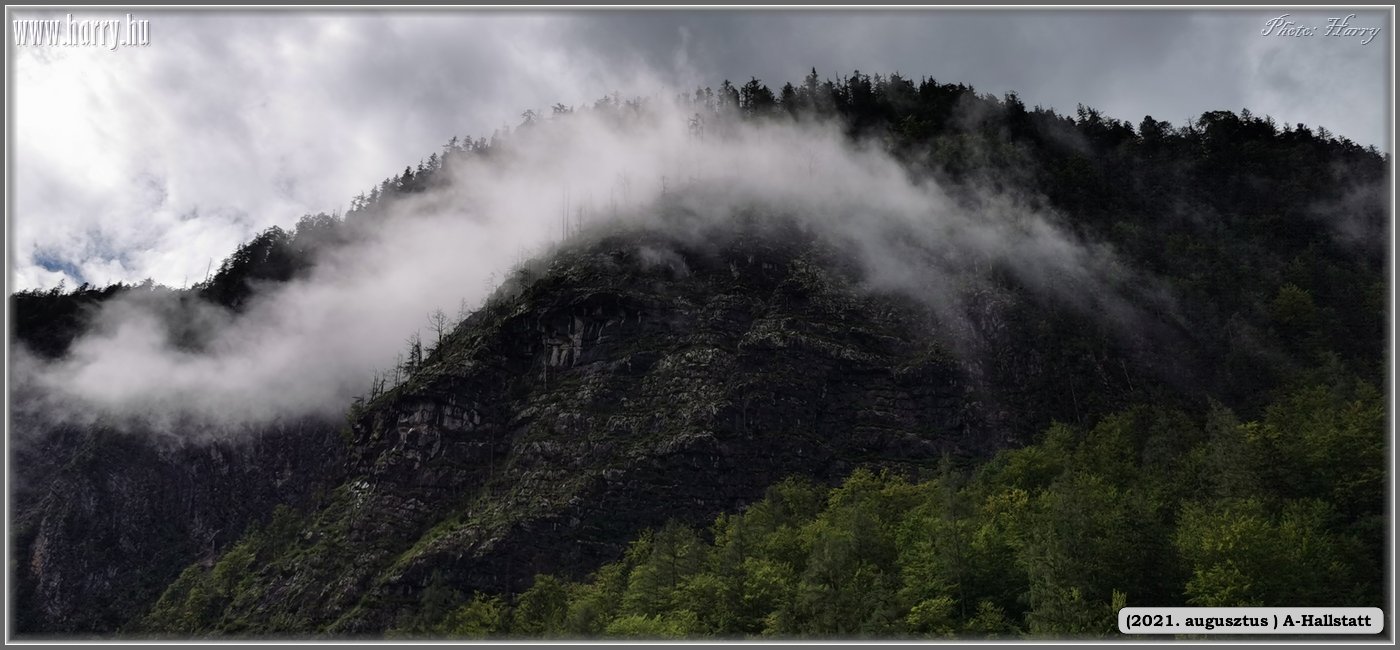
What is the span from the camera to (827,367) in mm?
119688

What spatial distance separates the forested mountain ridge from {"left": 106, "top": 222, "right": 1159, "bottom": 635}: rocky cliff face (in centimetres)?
38

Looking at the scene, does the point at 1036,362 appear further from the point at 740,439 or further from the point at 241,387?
the point at 241,387

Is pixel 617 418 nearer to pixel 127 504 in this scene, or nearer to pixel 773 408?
pixel 773 408

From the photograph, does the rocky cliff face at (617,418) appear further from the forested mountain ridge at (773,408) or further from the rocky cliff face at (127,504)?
the rocky cliff face at (127,504)

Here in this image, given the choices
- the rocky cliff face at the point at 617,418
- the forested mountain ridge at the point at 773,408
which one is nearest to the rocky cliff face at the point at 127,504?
the forested mountain ridge at the point at 773,408

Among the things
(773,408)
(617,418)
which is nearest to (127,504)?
(617,418)

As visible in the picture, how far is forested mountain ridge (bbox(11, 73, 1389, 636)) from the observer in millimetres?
88312

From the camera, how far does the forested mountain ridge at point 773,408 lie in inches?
3477

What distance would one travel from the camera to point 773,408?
114m

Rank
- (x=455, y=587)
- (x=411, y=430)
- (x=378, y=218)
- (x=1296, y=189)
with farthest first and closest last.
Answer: (x=378, y=218)
(x=1296, y=189)
(x=411, y=430)
(x=455, y=587)

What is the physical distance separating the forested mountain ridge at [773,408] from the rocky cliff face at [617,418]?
0.38 metres

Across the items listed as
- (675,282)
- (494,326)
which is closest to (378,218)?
(494,326)

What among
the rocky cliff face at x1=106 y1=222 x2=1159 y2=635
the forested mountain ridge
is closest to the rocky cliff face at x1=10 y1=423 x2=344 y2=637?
the forested mountain ridge

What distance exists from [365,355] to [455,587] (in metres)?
85.3
